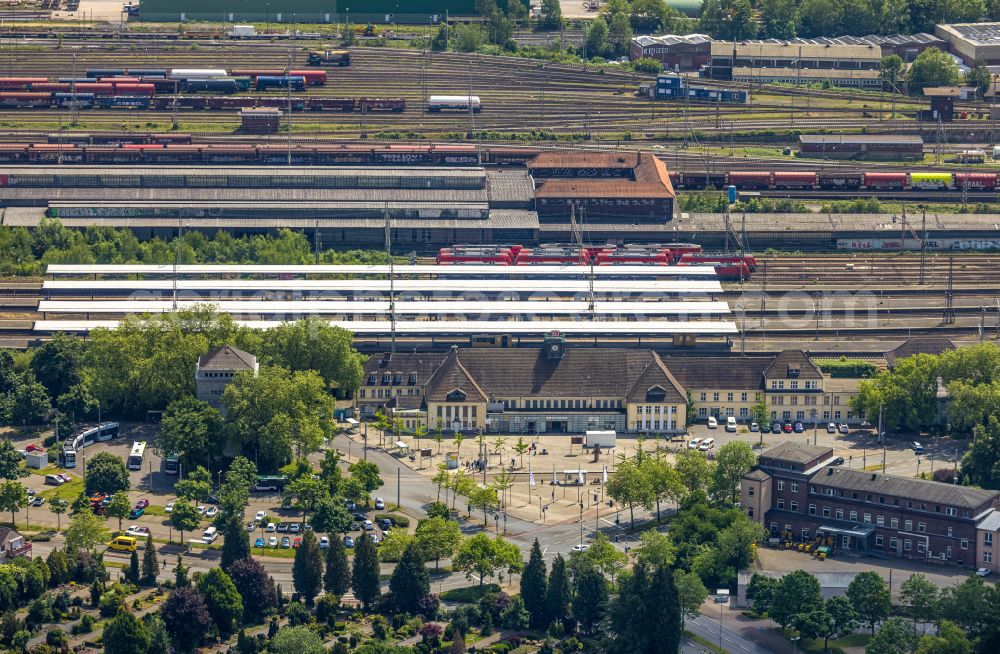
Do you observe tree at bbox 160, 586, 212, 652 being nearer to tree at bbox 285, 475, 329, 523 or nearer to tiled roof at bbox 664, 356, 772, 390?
tree at bbox 285, 475, 329, 523

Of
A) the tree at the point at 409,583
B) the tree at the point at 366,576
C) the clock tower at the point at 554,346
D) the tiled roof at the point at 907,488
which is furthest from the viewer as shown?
the clock tower at the point at 554,346

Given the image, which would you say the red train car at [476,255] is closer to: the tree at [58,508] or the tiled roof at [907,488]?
the tiled roof at [907,488]

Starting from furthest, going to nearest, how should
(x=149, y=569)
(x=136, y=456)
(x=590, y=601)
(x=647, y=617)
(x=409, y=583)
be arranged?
(x=136, y=456) < (x=149, y=569) < (x=409, y=583) < (x=590, y=601) < (x=647, y=617)

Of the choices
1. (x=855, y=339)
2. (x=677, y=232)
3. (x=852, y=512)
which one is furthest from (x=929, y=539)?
(x=677, y=232)

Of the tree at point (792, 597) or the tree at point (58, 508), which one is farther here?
the tree at point (58, 508)

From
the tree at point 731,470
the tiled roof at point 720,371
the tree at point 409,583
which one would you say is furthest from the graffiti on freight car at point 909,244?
the tree at point 409,583

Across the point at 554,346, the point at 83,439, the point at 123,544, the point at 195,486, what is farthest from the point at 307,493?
the point at 554,346

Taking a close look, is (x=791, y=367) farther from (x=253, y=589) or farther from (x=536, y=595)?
(x=253, y=589)
